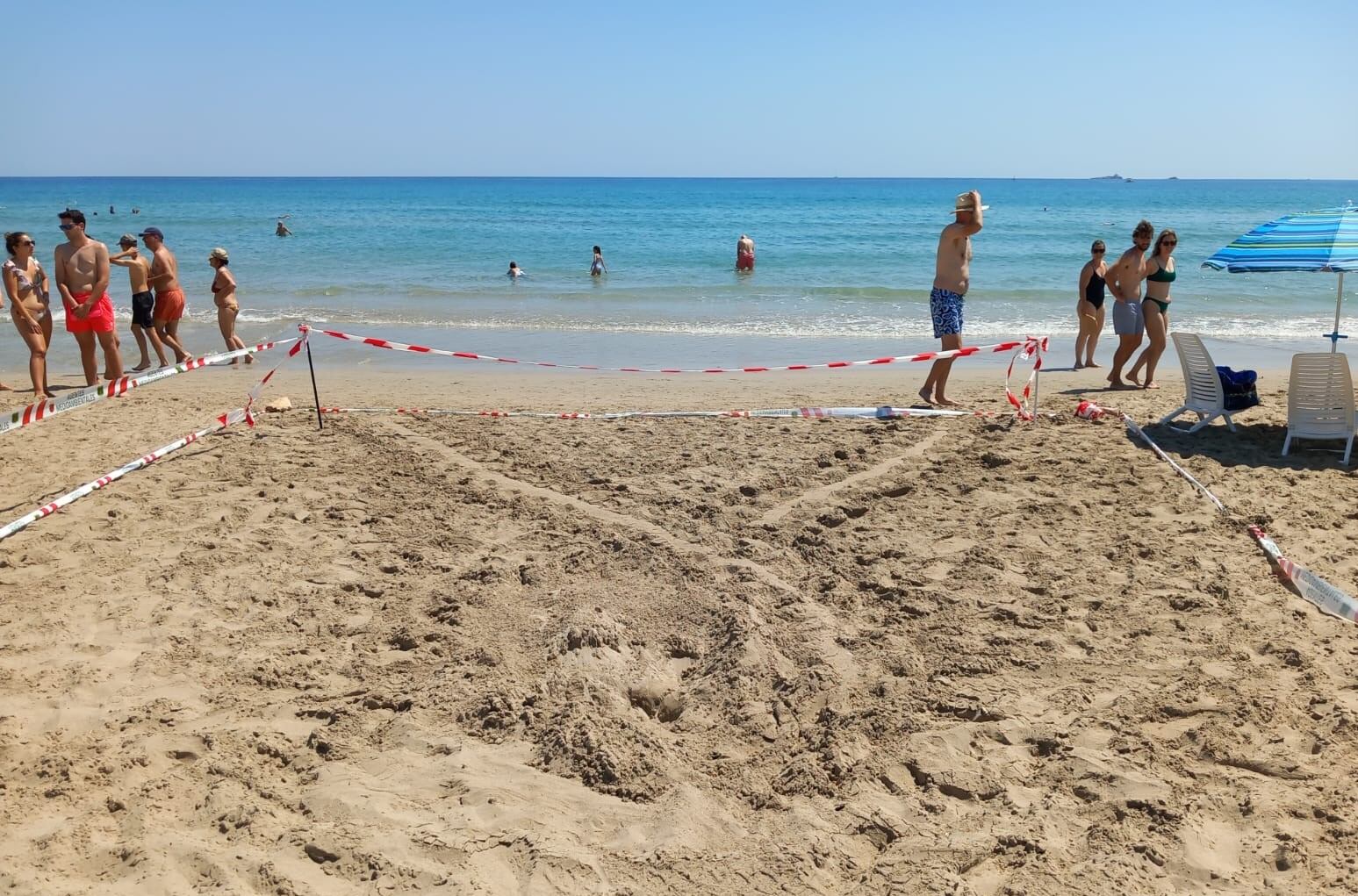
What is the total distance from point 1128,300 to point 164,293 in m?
9.58

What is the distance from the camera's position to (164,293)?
414 inches

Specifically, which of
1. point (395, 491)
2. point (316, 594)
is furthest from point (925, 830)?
point (395, 491)

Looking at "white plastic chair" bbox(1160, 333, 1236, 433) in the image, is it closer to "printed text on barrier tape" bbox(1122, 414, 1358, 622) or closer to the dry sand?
the dry sand

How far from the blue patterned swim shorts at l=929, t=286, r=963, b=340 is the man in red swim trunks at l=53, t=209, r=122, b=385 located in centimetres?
725

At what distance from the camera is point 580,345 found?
13133 millimetres

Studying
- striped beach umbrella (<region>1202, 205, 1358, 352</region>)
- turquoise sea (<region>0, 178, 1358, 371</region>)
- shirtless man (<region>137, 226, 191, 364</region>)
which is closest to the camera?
striped beach umbrella (<region>1202, 205, 1358, 352</region>)

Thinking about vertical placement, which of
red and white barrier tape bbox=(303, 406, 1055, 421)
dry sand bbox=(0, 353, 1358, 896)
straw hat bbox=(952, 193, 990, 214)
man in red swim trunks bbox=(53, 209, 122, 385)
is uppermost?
straw hat bbox=(952, 193, 990, 214)

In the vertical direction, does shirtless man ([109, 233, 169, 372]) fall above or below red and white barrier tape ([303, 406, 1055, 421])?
above

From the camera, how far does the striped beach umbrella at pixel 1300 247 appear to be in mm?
6289

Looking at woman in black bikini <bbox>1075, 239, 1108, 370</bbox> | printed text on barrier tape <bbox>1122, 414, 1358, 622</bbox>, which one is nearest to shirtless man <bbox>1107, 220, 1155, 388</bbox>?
woman in black bikini <bbox>1075, 239, 1108, 370</bbox>

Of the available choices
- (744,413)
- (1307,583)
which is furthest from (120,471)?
(1307,583)

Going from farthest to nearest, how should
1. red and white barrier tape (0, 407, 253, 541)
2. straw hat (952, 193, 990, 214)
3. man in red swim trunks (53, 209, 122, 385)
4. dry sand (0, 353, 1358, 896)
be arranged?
man in red swim trunks (53, 209, 122, 385), straw hat (952, 193, 990, 214), red and white barrier tape (0, 407, 253, 541), dry sand (0, 353, 1358, 896)

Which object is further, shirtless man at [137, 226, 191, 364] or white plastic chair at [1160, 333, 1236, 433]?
shirtless man at [137, 226, 191, 364]

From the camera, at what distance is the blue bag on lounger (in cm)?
745
